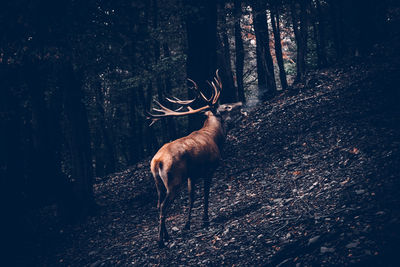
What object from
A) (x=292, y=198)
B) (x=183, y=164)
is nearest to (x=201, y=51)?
(x=183, y=164)

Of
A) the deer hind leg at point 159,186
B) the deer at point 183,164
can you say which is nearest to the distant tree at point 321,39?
the deer at point 183,164

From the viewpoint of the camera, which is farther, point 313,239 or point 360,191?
point 360,191

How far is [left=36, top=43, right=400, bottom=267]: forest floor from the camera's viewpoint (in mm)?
4812

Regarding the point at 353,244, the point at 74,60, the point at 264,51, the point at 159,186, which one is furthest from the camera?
the point at 264,51

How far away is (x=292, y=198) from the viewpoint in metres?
6.89

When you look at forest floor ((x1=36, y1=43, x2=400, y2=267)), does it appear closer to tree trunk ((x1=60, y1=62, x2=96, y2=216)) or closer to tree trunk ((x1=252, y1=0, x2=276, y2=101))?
tree trunk ((x1=60, y1=62, x2=96, y2=216))

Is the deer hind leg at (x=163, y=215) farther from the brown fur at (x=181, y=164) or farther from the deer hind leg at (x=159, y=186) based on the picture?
the deer hind leg at (x=159, y=186)

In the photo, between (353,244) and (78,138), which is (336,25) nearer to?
(78,138)

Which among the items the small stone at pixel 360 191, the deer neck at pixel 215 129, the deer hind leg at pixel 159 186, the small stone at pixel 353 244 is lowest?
the small stone at pixel 353 244

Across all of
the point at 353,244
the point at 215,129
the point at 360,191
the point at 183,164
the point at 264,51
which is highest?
the point at 264,51

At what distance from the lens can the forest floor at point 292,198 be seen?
4.81m

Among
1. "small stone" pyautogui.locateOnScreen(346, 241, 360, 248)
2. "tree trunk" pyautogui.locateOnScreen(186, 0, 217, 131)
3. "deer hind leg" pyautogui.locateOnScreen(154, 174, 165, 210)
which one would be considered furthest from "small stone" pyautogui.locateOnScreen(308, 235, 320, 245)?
"tree trunk" pyautogui.locateOnScreen(186, 0, 217, 131)

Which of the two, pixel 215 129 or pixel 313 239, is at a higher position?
pixel 215 129

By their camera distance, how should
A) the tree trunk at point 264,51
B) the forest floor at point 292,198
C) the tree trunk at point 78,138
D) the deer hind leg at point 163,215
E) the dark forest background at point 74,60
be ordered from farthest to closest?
the tree trunk at point 264,51 < the tree trunk at point 78,138 < the dark forest background at point 74,60 < the deer hind leg at point 163,215 < the forest floor at point 292,198
